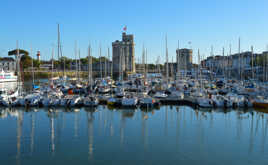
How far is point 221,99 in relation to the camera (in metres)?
36.8

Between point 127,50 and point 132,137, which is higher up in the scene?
point 127,50

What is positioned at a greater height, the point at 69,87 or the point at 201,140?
the point at 69,87

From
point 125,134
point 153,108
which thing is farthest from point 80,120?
point 153,108

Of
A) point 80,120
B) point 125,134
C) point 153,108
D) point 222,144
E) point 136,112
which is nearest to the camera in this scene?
point 222,144

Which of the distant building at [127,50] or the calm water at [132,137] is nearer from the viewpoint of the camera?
the calm water at [132,137]

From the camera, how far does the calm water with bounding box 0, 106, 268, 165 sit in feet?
57.7

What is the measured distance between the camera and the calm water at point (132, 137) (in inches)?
693

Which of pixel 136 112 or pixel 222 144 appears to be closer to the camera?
pixel 222 144

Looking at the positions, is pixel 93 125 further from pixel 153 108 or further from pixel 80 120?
pixel 153 108

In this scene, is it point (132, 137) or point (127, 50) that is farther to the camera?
point (127, 50)

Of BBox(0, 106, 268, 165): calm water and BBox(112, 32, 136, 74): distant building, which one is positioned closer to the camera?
BBox(0, 106, 268, 165): calm water

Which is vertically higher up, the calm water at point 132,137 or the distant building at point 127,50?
the distant building at point 127,50

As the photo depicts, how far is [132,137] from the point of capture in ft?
73.9

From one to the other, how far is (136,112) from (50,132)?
13.0 metres
